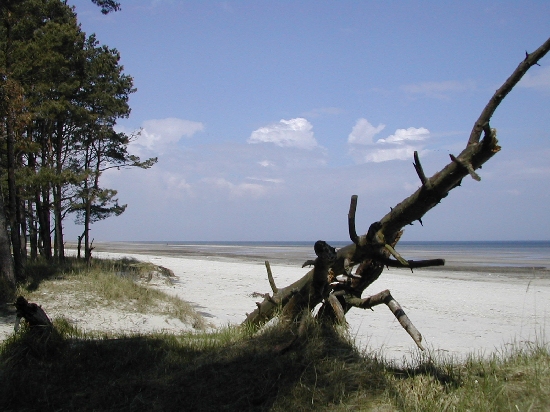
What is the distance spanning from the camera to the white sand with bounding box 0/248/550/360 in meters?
9.27

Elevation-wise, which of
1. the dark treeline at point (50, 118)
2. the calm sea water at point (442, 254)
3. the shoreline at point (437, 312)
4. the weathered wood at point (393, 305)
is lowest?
the calm sea water at point (442, 254)

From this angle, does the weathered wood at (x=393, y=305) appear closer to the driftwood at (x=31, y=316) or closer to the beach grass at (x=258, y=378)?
the beach grass at (x=258, y=378)

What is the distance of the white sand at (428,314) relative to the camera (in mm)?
9273

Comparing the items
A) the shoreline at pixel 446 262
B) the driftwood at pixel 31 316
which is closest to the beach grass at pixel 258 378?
the driftwood at pixel 31 316

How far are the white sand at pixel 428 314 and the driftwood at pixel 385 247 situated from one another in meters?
0.48

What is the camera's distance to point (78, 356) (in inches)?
206

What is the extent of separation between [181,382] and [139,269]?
14.8 metres

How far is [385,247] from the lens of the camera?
4.67 metres

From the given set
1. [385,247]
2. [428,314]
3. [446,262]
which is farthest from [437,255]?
[385,247]

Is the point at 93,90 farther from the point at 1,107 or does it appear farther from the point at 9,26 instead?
the point at 1,107

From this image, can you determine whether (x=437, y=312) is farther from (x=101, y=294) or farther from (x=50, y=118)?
(x=50, y=118)

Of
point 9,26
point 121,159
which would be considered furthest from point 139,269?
point 9,26

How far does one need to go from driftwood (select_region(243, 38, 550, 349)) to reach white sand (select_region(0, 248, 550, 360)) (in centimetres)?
48

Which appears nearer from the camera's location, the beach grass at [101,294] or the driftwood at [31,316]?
the driftwood at [31,316]
